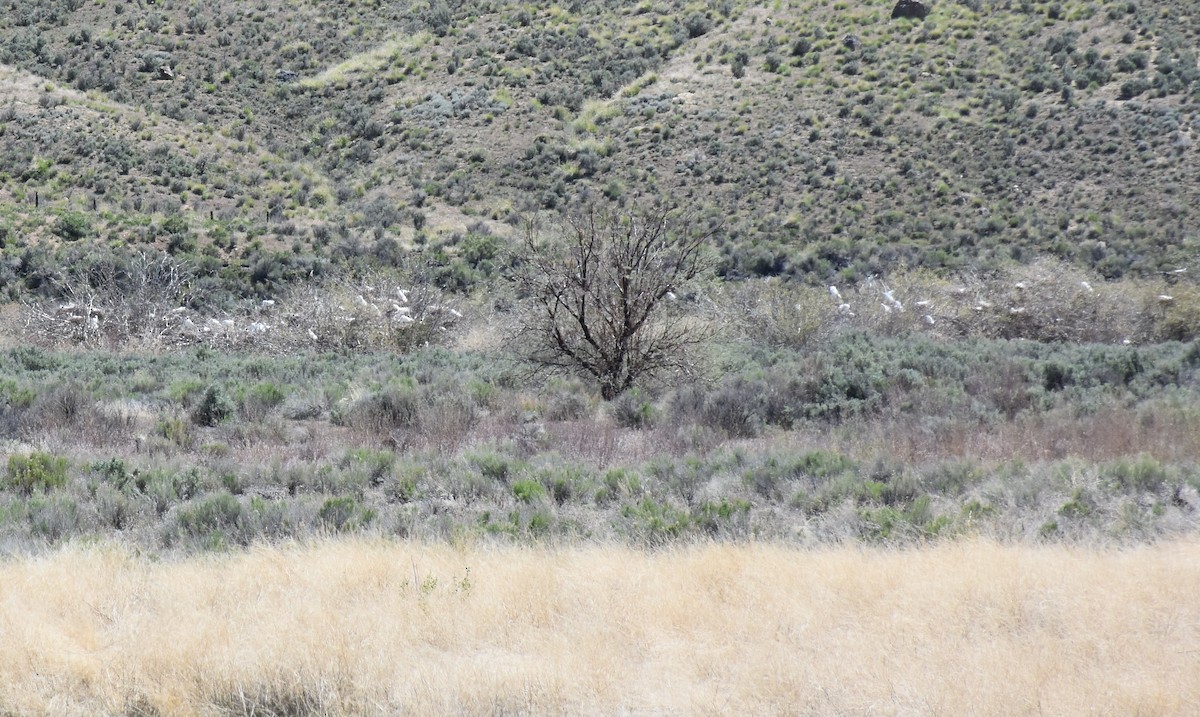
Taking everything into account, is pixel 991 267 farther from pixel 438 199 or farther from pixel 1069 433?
pixel 438 199

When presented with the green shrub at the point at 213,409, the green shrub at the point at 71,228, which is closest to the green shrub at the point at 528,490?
the green shrub at the point at 213,409

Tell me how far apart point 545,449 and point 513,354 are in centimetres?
582

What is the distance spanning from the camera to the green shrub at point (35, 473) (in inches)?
380

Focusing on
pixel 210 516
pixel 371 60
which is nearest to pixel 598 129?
pixel 371 60

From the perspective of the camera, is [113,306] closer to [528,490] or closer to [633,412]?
[633,412]

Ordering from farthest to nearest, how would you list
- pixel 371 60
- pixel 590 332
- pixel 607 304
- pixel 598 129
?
pixel 371 60 → pixel 598 129 → pixel 590 332 → pixel 607 304

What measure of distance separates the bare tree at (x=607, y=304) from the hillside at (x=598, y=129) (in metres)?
15.9

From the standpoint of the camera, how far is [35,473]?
9.80 meters

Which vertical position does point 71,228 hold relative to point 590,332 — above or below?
below

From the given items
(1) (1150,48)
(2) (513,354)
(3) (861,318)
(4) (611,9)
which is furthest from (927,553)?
(4) (611,9)

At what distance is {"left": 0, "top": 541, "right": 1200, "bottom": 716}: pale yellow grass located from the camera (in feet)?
15.6

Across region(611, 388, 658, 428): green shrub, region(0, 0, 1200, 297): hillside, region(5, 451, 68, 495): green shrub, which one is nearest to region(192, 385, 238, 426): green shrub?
region(5, 451, 68, 495): green shrub

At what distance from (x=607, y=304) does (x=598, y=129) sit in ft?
98.4

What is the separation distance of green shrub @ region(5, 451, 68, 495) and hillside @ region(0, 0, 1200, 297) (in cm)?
2193
